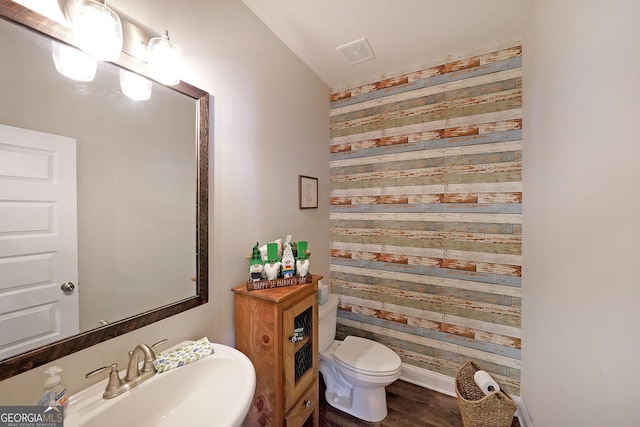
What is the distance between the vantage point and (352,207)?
2.23 m

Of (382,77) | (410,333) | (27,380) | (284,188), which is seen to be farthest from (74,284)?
(382,77)

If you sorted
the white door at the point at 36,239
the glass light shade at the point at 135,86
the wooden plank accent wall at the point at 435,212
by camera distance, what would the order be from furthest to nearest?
the wooden plank accent wall at the point at 435,212, the glass light shade at the point at 135,86, the white door at the point at 36,239

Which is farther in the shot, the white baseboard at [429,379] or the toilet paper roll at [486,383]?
the white baseboard at [429,379]

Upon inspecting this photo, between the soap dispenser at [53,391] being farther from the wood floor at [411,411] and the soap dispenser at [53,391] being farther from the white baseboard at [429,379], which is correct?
the white baseboard at [429,379]

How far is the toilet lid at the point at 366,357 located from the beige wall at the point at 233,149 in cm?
83

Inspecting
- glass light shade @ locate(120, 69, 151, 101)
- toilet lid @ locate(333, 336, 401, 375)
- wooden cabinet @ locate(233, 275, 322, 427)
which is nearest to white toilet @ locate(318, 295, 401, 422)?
toilet lid @ locate(333, 336, 401, 375)

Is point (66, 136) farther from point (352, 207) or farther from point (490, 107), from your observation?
point (490, 107)

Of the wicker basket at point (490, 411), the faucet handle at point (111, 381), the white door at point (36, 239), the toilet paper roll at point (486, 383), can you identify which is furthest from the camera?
the toilet paper roll at point (486, 383)

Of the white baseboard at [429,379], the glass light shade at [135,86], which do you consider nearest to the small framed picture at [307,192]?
the glass light shade at [135,86]

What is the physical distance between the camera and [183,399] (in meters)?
0.92

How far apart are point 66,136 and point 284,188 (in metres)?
1.12

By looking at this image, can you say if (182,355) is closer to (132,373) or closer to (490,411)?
(132,373)

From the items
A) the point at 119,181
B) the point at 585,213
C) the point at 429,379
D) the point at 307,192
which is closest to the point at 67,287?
the point at 119,181

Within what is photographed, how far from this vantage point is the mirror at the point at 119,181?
68 cm
